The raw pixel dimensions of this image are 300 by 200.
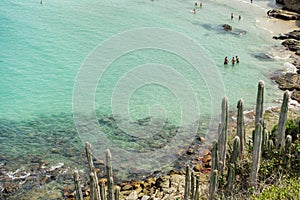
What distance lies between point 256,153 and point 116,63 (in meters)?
29.0

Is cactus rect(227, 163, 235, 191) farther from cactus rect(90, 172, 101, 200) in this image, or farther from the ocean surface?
the ocean surface

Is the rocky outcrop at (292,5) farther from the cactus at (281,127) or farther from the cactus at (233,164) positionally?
the cactus at (233,164)

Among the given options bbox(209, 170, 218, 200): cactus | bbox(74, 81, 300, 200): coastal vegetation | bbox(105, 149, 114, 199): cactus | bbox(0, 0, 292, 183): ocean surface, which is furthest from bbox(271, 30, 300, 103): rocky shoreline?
bbox(105, 149, 114, 199): cactus

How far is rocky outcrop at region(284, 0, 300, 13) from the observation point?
56.6 meters

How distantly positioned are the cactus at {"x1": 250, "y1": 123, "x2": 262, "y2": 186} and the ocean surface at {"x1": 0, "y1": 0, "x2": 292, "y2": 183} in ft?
39.6

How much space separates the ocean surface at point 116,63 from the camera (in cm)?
3047

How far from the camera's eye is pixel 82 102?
3312cm

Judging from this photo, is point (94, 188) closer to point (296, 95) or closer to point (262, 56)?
point (296, 95)

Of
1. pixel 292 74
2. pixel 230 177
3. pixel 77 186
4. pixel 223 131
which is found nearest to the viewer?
pixel 77 186

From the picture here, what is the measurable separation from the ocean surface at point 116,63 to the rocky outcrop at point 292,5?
373 cm

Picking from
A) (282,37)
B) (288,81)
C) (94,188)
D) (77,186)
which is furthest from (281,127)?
(282,37)

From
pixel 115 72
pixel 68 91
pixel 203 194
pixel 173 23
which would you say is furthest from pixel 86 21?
pixel 203 194

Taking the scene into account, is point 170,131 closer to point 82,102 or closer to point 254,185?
point 82,102

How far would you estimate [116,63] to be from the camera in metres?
42.4
